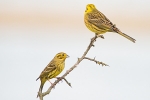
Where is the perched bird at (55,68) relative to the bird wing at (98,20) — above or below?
below

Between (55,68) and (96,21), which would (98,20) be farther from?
(55,68)

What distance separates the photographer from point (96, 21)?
0.57 m

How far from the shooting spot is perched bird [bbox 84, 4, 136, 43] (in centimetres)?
48

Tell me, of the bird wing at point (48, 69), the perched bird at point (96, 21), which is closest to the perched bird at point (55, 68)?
→ the bird wing at point (48, 69)

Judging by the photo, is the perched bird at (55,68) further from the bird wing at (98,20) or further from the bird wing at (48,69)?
the bird wing at (98,20)

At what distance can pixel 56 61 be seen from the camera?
0.39 m

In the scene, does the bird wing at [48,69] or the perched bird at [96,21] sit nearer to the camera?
the bird wing at [48,69]

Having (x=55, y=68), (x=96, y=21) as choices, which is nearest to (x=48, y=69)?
(x=55, y=68)

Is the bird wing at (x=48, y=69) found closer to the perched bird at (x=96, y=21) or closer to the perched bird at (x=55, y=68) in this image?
the perched bird at (x=55, y=68)

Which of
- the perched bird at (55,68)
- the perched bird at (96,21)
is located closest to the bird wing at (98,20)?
the perched bird at (96,21)

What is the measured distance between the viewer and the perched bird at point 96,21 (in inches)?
19.1

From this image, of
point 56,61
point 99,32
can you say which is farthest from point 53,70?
point 99,32

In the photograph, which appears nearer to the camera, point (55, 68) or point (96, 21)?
point (55, 68)

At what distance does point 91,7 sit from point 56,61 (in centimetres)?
20
